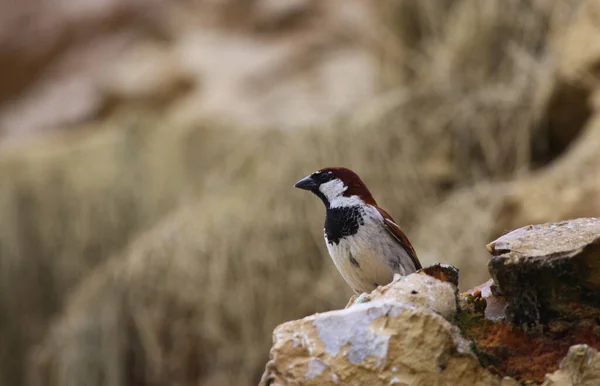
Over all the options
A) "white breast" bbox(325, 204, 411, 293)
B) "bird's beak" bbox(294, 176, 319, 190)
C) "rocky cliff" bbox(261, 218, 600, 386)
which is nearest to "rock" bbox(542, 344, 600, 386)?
"rocky cliff" bbox(261, 218, 600, 386)

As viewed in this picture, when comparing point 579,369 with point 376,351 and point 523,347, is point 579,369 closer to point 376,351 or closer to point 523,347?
point 523,347

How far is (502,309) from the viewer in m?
1.80

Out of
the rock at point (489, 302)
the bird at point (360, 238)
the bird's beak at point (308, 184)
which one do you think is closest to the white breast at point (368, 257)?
the bird at point (360, 238)

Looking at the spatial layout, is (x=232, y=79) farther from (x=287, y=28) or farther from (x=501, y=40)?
(x=501, y=40)

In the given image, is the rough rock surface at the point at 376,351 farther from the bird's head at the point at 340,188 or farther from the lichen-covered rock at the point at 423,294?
the bird's head at the point at 340,188

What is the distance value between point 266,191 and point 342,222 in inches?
109

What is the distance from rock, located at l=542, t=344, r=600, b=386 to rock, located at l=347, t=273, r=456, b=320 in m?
0.24

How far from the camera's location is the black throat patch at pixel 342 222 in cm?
255

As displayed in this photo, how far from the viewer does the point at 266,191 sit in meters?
5.32

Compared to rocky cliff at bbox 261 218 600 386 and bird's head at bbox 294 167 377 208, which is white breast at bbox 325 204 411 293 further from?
rocky cliff at bbox 261 218 600 386

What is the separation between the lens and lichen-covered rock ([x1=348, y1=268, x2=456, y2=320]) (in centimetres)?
173

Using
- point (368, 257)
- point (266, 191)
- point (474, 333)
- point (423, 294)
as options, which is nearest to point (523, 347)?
point (474, 333)

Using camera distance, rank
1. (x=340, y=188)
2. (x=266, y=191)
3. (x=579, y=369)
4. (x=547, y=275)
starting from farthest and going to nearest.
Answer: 1. (x=266, y=191)
2. (x=340, y=188)
3. (x=547, y=275)
4. (x=579, y=369)

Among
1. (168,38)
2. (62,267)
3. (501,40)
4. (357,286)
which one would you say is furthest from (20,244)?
(357,286)
